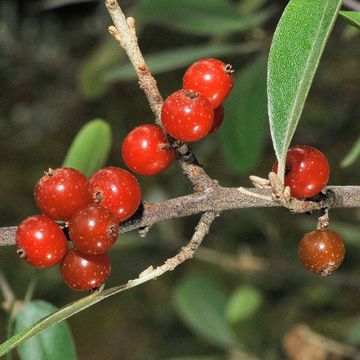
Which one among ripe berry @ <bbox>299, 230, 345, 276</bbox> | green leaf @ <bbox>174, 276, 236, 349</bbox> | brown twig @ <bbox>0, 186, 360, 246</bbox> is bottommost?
green leaf @ <bbox>174, 276, 236, 349</bbox>

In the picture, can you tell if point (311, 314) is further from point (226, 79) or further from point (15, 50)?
point (226, 79)

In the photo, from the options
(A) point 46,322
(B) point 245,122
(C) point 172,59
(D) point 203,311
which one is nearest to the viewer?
(A) point 46,322

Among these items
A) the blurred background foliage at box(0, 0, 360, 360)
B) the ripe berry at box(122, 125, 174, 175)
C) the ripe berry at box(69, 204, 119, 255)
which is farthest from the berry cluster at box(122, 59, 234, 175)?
the blurred background foliage at box(0, 0, 360, 360)

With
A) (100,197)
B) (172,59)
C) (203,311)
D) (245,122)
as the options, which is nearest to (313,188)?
(100,197)

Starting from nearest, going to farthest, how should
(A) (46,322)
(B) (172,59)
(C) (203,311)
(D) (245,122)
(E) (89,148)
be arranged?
(A) (46,322), (E) (89,148), (D) (245,122), (B) (172,59), (C) (203,311)

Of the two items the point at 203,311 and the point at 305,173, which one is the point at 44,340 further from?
the point at 203,311

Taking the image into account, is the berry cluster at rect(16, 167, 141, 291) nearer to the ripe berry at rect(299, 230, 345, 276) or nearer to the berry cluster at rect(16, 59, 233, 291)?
the berry cluster at rect(16, 59, 233, 291)

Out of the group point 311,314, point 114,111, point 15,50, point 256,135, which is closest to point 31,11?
point 15,50
